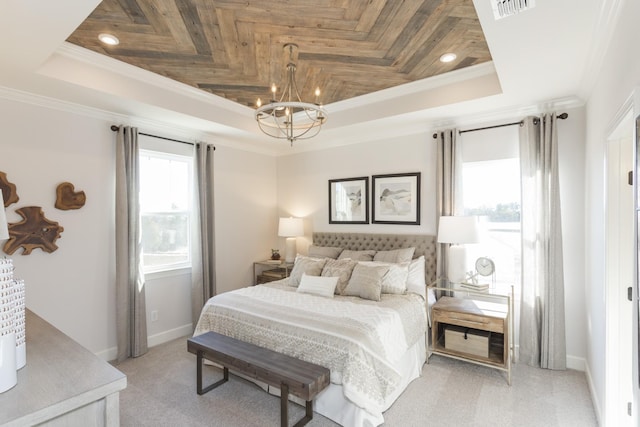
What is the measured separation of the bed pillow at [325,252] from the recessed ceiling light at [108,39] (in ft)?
10.4

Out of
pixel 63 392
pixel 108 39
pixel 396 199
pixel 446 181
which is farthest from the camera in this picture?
pixel 396 199

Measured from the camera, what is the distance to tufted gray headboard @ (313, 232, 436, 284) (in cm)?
394

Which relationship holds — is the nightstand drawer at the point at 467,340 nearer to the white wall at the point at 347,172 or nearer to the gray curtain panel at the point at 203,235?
the white wall at the point at 347,172

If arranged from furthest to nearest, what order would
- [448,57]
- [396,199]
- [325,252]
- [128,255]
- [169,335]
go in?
1. [325,252]
2. [396,199]
3. [169,335]
4. [128,255]
5. [448,57]

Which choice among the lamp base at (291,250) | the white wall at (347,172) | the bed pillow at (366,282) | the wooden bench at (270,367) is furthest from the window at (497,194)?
the lamp base at (291,250)

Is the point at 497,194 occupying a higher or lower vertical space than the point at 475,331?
higher

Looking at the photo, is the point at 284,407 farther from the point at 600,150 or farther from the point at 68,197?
the point at 600,150

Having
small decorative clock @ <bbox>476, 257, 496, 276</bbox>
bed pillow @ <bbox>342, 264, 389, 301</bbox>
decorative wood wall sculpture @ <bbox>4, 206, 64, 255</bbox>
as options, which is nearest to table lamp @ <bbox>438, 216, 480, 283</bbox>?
small decorative clock @ <bbox>476, 257, 496, 276</bbox>

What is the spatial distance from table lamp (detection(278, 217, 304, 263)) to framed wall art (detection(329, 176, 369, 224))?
50cm

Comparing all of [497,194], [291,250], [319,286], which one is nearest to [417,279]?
[319,286]

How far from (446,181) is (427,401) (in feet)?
7.55

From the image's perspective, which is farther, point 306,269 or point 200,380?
point 306,269

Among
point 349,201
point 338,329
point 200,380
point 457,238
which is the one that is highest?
point 349,201

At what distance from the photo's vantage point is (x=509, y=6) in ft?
5.87
